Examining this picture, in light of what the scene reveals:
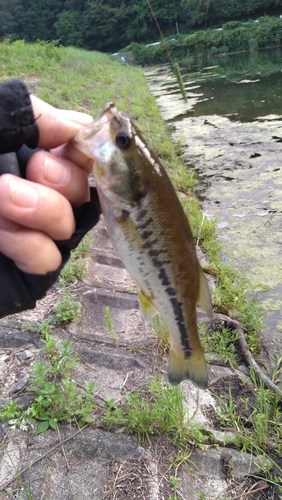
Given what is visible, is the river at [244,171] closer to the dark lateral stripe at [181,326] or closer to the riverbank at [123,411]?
the riverbank at [123,411]

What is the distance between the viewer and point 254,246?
6406 millimetres

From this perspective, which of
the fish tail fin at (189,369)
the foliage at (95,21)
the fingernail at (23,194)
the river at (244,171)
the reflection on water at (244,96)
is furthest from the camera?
the foliage at (95,21)

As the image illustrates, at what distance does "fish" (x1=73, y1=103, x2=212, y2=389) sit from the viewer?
5.20ft

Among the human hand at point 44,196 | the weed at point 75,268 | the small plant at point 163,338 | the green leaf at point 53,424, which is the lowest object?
the small plant at point 163,338

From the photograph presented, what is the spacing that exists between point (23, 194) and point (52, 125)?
29cm

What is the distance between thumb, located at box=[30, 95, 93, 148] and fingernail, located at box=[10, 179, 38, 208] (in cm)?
22

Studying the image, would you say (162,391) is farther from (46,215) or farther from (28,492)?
(46,215)

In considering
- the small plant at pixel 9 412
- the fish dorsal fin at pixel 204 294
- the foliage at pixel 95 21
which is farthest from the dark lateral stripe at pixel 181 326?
the foliage at pixel 95 21

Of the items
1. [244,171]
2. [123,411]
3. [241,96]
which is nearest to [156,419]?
[123,411]

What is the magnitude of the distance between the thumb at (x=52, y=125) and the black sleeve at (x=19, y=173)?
0.03 metres

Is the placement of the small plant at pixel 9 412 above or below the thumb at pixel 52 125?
below

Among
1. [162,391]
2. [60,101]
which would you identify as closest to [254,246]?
[162,391]

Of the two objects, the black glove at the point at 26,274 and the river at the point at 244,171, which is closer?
the black glove at the point at 26,274

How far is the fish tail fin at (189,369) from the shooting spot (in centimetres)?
207
